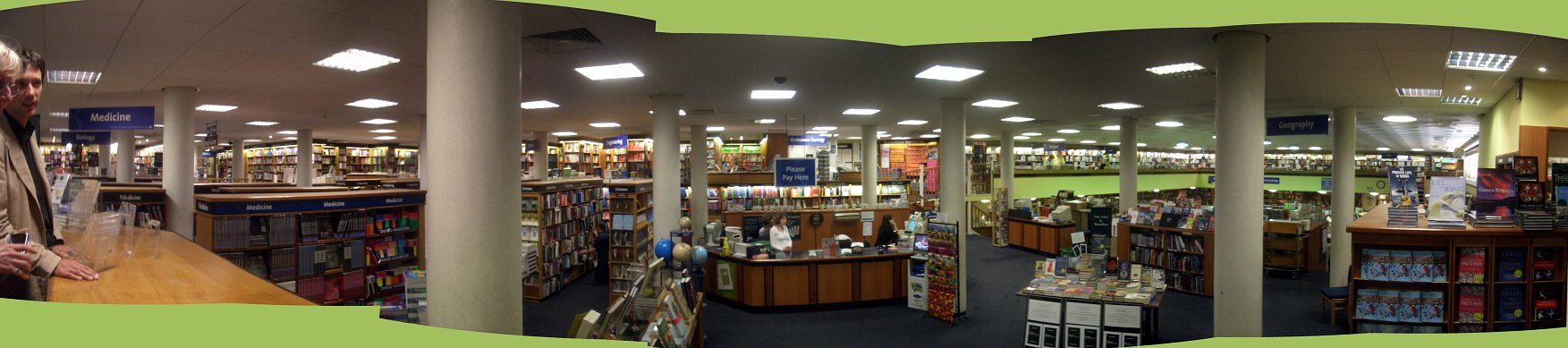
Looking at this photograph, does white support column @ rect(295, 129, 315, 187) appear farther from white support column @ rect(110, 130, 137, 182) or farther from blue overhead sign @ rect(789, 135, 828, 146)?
blue overhead sign @ rect(789, 135, 828, 146)

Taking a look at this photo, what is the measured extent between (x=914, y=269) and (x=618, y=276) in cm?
420

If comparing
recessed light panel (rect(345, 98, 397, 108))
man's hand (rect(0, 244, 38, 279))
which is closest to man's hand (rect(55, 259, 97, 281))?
man's hand (rect(0, 244, 38, 279))

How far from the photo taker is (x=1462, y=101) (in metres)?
8.98

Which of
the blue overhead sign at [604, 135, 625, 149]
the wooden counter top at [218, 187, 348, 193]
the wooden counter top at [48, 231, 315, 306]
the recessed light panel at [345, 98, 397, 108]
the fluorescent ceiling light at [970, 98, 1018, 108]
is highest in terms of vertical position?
the fluorescent ceiling light at [970, 98, 1018, 108]

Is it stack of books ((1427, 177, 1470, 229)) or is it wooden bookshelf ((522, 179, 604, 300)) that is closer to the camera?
stack of books ((1427, 177, 1470, 229))

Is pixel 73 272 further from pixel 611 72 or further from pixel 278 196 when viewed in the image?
pixel 278 196

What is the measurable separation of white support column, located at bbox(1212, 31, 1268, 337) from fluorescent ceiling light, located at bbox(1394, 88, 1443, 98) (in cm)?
478

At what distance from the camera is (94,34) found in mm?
5203

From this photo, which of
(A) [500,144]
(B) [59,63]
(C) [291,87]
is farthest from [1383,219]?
(B) [59,63]

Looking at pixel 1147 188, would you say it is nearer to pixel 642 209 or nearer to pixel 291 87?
pixel 642 209

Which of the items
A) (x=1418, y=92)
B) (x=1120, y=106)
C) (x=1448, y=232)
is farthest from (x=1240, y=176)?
(x=1120, y=106)

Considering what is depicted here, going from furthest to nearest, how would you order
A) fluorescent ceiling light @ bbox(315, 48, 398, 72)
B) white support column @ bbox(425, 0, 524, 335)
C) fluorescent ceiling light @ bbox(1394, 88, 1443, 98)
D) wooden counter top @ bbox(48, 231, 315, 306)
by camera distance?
1. fluorescent ceiling light @ bbox(1394, 88, 1443, 98)
2. fluorescent ceiling light @ bbox(315, 48, 398, 72)
3. white support column @ bbox(425, 0, 524, 335)
4. wooden counter top @ bbox(48, 231, 315, 306)

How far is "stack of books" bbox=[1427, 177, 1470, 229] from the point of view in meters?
6.12

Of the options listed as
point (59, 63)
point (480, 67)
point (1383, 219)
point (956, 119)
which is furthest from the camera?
point (956, 119)
